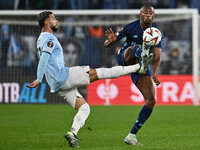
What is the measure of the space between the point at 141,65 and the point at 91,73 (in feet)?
2.37

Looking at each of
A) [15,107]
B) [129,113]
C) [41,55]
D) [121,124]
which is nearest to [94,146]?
[41,55]

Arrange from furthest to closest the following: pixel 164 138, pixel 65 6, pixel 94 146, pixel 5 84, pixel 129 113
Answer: pixel 65 6, pixel 5 84, pixel 129 113, pixel 164 138, pixel 94 146

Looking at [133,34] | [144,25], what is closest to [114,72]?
[133,34]

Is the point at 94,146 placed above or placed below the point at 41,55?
below

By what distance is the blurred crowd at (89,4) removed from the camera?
2003 centimetres

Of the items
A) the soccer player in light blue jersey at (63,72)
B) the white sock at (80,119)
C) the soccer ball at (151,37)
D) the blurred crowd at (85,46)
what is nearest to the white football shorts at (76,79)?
the soccer player in light blue jersey at (63,72)

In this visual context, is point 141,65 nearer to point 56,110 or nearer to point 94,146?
point 94,146

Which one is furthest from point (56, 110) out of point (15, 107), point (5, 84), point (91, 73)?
point (91, 73)

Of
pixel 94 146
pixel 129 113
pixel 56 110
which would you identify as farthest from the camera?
pixel 56 110

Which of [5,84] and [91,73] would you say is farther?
[5,84]

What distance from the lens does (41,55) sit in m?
6.98

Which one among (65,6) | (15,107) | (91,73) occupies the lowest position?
(15,107)

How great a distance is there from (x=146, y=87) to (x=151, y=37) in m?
0.84

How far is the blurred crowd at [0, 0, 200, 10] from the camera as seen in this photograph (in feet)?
65.7
